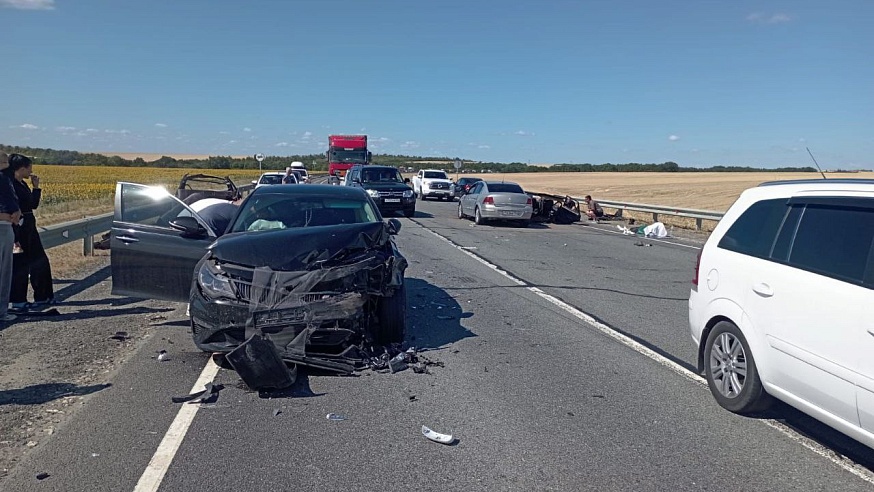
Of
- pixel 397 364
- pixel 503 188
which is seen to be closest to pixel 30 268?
pixel 397 364

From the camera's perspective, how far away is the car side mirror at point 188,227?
301 inches

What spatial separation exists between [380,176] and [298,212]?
63.3 feet

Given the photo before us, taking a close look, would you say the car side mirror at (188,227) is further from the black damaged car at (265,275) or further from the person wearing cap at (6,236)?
the person wearing cap at (6,236)

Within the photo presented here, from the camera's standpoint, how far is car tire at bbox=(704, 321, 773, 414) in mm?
5191

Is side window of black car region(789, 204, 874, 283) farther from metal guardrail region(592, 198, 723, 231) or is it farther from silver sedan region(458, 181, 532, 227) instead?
silver sedan region(458, 181, 532, 227)

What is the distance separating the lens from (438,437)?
Result: 4.86 meters

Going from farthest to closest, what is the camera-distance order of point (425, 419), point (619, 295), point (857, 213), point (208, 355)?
point (619, 295) < point (208, 355) < point (425, 419) < point (857, 213)

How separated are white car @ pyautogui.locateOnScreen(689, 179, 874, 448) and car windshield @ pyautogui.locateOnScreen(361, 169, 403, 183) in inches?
851

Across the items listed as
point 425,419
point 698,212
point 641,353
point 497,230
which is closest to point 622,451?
point 425,419

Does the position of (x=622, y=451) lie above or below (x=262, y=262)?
below

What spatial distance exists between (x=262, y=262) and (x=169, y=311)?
3308mm

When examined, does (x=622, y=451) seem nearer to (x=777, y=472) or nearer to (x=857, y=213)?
(x=777, y=472)

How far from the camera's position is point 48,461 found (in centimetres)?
442

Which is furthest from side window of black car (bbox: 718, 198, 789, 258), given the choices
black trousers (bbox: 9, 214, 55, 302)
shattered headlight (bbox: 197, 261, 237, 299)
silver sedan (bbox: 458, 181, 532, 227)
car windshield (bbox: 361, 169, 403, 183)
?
car windshield (bbox: 361, 169, 403, 183)
